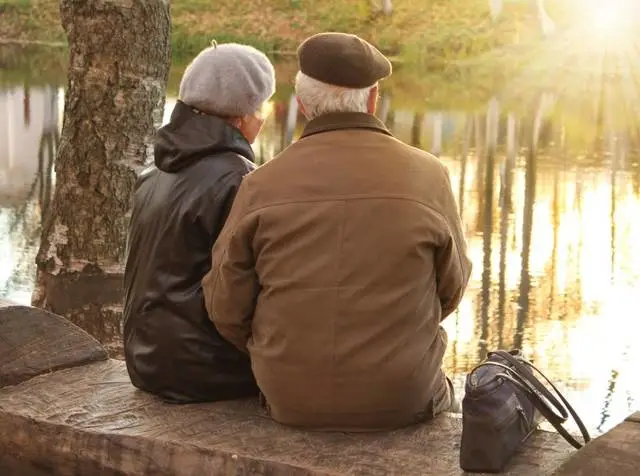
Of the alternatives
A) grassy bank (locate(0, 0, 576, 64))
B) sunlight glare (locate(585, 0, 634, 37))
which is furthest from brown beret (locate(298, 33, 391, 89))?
sunlight glare (locate(585, 0, 634, 37))

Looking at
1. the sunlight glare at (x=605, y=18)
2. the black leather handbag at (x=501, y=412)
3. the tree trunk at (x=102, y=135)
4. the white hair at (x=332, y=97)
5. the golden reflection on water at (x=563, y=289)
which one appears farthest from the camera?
the sunlight glare at (x=605, y=18)

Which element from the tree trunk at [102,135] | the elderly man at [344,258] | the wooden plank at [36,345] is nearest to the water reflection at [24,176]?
the tree trunk at [102,135]

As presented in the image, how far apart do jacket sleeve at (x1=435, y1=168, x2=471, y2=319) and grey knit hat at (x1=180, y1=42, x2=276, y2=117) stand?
2.20 feet

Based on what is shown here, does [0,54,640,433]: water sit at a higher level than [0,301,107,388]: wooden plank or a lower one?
lower

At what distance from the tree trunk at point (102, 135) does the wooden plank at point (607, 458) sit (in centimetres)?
333

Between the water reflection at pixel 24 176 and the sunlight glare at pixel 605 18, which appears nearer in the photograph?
the water reflection at pixel 24 176

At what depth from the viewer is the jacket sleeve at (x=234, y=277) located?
10.7 ft

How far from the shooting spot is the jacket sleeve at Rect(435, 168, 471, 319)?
127 inches

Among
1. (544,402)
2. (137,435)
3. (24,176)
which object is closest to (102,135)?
(137,435)

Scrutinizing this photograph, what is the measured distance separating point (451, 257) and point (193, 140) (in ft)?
2.81

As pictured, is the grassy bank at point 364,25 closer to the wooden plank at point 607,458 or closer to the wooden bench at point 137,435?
the wooden bench at point 137,435

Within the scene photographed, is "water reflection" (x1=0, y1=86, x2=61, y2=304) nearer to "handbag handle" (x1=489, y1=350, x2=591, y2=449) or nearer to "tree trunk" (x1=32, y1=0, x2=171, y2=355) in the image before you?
"tree trunk" (x1=32, y1=0, x2=171, y2=355)

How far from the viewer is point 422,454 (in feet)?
10.5

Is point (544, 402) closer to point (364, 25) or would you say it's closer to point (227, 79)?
point (227, 79)
